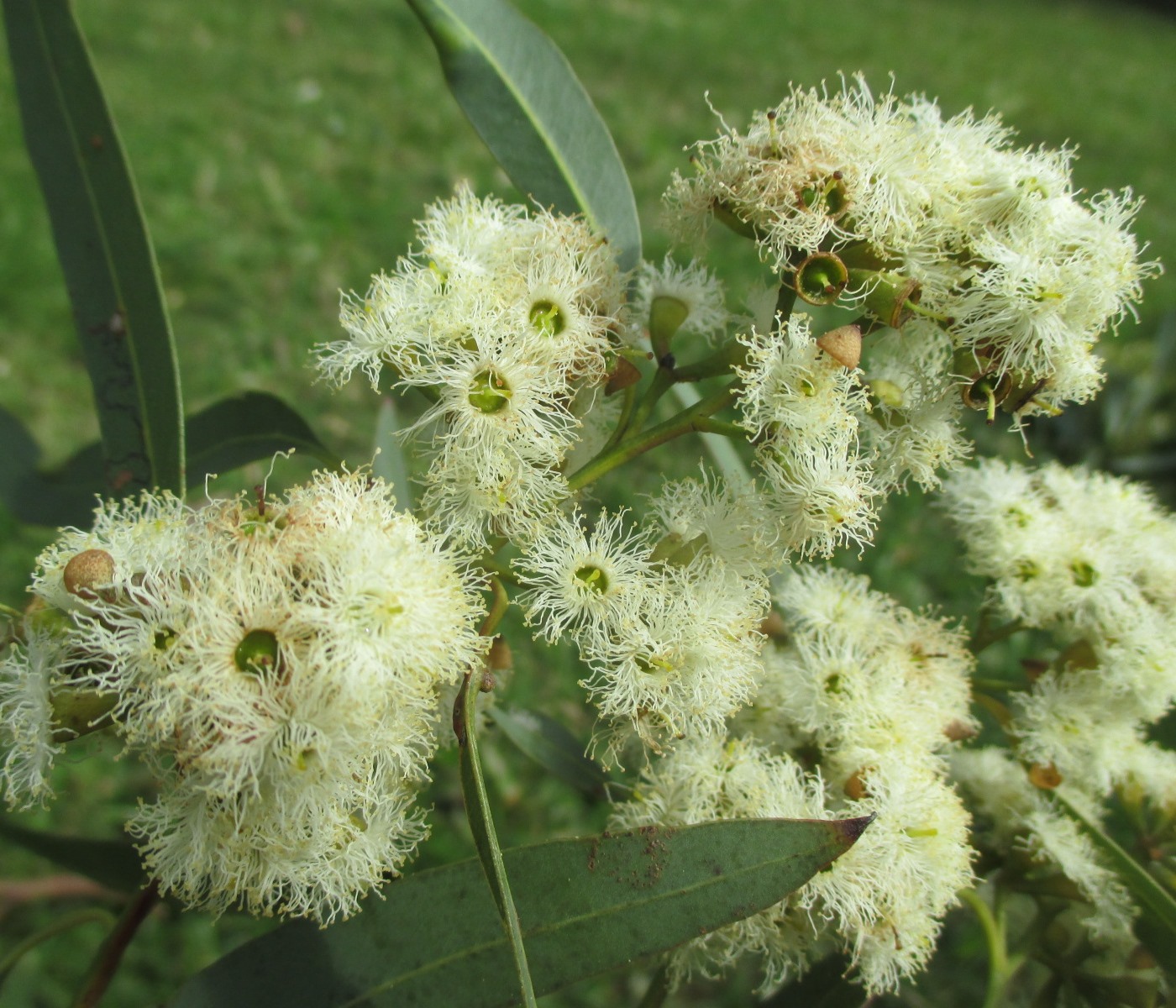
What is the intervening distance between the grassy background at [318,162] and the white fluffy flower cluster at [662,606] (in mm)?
1165

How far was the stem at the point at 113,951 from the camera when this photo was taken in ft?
3.38

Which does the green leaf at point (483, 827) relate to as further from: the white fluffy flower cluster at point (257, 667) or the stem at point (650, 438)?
the stem at point (650, 438)

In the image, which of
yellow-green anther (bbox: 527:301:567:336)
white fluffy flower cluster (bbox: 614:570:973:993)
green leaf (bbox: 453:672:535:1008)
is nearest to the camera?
green leaf (bbox: 453:672:535:1008)

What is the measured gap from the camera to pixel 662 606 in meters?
1.00

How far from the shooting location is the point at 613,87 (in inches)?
217

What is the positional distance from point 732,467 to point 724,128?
0.61 meters

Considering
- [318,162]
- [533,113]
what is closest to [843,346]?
[533,113]

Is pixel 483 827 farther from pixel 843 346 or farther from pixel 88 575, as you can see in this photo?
pixel 843 346

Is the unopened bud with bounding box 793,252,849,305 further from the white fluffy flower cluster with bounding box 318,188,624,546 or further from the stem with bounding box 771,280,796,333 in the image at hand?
the white fluffy flower cluster with bounding box 318,188,624,546

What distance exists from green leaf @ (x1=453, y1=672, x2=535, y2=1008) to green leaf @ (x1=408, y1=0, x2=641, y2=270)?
0.67 metres

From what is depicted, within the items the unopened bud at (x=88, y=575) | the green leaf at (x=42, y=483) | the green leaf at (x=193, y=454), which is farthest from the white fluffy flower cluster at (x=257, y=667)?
the green leaf at (x=42, y=483)

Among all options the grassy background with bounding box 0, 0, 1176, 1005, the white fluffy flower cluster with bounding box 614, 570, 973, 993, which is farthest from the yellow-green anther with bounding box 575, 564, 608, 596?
the grassy background with bounding box 0, 0, 1176, 1005

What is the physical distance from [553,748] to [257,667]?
0.66 meters

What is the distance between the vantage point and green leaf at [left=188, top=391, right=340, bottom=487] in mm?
1345
